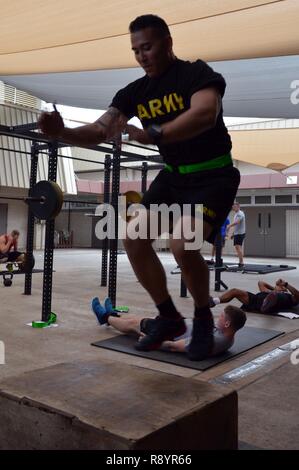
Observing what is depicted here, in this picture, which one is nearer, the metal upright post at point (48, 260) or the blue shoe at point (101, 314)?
the blue shoe at point (101, 314)

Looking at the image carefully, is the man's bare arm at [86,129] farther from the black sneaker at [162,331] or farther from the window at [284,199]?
the window at [284,199]

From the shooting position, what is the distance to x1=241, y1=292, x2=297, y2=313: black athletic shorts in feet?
12.4

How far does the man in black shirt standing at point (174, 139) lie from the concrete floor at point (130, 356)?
0.39 meters

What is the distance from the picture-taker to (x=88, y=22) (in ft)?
10.5

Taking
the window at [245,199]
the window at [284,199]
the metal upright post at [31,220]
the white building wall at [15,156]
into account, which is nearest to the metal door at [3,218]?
the white building wall at [15,156]

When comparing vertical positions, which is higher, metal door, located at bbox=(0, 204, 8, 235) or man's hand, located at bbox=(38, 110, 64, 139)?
metal door, located at bbox=(0, 204, 8, 235)

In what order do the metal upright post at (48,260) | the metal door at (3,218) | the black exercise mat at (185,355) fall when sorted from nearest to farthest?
the black exercise mat at (185,355), the metal upright post at (48,260), the metal door at (3,218)

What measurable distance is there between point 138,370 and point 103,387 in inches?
9.4

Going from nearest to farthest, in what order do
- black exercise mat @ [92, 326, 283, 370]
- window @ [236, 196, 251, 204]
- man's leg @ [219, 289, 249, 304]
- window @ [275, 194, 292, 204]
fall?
1. black exercise mat @ [92, 326, 283, 370]
2. man's leg @ [219, 289, 249, 304]
3. window @ [275, 194, 292, 204]
4. window @ [236, 196, 251, 204]

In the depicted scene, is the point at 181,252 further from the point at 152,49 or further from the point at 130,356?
the point at 130,356

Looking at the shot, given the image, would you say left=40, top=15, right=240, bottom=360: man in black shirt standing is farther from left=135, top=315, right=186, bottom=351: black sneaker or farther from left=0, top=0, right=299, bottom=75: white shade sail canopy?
left=0, top=0, right=299, bottom=75: white shade sail canopy

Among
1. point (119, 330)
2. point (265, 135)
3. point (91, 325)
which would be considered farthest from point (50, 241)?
point (265, 135)

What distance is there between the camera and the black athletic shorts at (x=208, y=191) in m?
1.53

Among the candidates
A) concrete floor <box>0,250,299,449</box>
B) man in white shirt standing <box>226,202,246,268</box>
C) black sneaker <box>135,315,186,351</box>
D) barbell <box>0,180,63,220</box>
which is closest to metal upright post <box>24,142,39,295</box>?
concrete floor <box>0,250,299,449</box>
